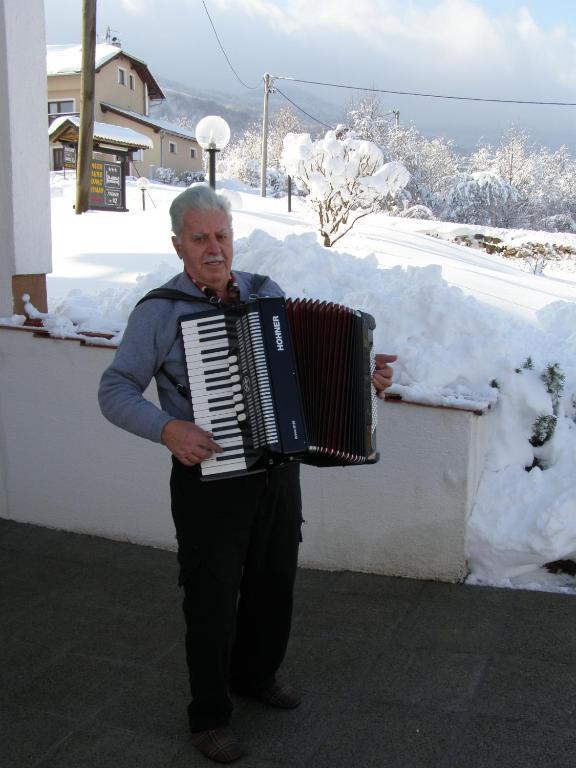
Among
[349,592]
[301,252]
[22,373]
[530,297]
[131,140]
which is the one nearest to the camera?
[349,592]

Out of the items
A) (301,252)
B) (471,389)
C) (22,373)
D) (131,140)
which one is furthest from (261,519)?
(131,140)

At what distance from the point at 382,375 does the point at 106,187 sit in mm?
18603

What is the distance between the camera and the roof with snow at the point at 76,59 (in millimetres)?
38916

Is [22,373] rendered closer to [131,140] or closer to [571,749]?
[571,749]

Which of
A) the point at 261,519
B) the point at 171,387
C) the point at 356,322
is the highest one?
the point at 356,322

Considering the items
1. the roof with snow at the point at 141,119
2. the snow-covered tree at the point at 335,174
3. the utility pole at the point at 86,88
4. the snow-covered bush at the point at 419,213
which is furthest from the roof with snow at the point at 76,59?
the snow-covered tree at the point at 335,174

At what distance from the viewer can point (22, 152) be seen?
480 centimetres

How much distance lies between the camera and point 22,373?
181 inches

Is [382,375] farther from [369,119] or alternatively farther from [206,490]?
[369,119]

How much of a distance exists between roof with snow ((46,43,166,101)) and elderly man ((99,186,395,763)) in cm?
3895

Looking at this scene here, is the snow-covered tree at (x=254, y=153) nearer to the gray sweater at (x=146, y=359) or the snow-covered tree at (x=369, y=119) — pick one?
the snow-covered tree at (x=369, y=119)

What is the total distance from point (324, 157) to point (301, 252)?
36.8 feet

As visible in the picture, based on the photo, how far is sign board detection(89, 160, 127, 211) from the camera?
64.7 feet

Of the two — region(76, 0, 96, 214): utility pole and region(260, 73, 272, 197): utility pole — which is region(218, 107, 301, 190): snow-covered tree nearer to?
region(260, 73, 272, 197): utility pole
